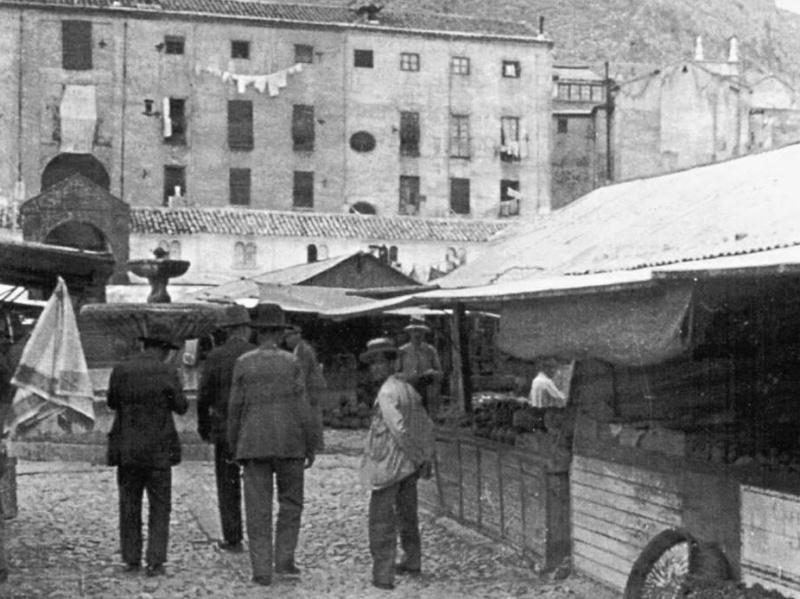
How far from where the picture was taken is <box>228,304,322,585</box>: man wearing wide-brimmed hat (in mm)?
8164

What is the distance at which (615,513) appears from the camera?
7758mm

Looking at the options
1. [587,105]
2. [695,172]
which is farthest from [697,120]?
[695,172]

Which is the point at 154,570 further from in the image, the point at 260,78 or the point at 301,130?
the point at 301,130

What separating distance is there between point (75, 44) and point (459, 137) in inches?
553

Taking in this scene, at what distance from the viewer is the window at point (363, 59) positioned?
45594mm

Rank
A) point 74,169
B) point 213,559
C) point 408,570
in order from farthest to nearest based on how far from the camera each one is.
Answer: point 74,169
point 213,559
point 408,570

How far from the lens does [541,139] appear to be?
47.5 metres

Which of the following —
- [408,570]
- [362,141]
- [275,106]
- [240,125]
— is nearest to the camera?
[408,570]

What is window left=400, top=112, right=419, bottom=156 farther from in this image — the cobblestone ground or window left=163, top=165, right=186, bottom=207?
the cobblestone ground

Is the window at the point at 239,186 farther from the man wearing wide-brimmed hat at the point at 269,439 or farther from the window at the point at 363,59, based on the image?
the man wearing wide-brimmed hat at the point at 269,439

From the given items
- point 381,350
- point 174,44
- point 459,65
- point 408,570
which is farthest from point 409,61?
point 408,570

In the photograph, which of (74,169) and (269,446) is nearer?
(269,446)

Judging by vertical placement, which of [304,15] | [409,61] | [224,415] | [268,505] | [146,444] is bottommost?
[268,505]

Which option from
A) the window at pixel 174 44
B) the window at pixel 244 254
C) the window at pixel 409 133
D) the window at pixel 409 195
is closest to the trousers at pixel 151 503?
the window at pixel 244 254
